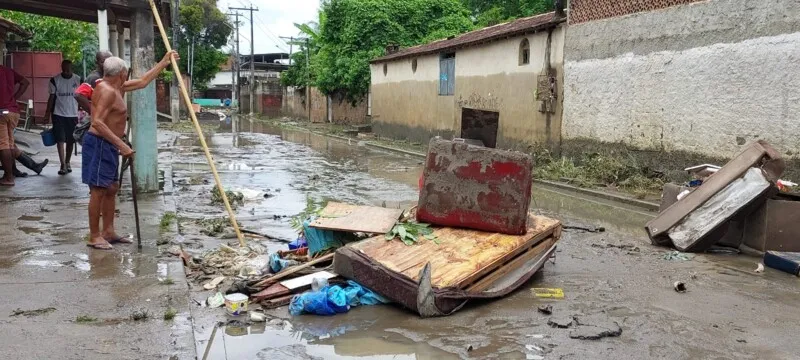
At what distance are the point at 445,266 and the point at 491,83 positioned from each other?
47.1ft

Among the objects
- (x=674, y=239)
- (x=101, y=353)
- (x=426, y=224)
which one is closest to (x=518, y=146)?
(x=674, y=239)

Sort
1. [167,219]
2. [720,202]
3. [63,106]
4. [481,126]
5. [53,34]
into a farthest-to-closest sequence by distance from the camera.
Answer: [53,34], [63,106], [167,219], [720,202], [481,126]

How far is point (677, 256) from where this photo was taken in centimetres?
734

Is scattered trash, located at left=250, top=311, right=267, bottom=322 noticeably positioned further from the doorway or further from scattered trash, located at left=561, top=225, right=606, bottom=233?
scattered trash, located at left=561, top=225, right=606, bottom=233

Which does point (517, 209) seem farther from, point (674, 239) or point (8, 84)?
point (8, 84)

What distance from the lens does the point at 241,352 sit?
14.4 ft

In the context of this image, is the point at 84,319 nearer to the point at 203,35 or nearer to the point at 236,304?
the point at 236,304

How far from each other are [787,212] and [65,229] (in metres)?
7.72

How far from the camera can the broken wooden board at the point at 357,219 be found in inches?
235

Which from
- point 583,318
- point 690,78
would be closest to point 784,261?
point 583,318

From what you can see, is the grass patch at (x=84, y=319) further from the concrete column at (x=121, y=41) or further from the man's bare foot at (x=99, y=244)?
the concrete column at (x=121, y=41)

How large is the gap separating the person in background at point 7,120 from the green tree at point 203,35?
4069cm

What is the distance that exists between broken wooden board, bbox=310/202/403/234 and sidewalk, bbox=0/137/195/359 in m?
1.35

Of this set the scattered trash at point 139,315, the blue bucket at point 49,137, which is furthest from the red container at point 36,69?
the scattered trash at point 139,315
